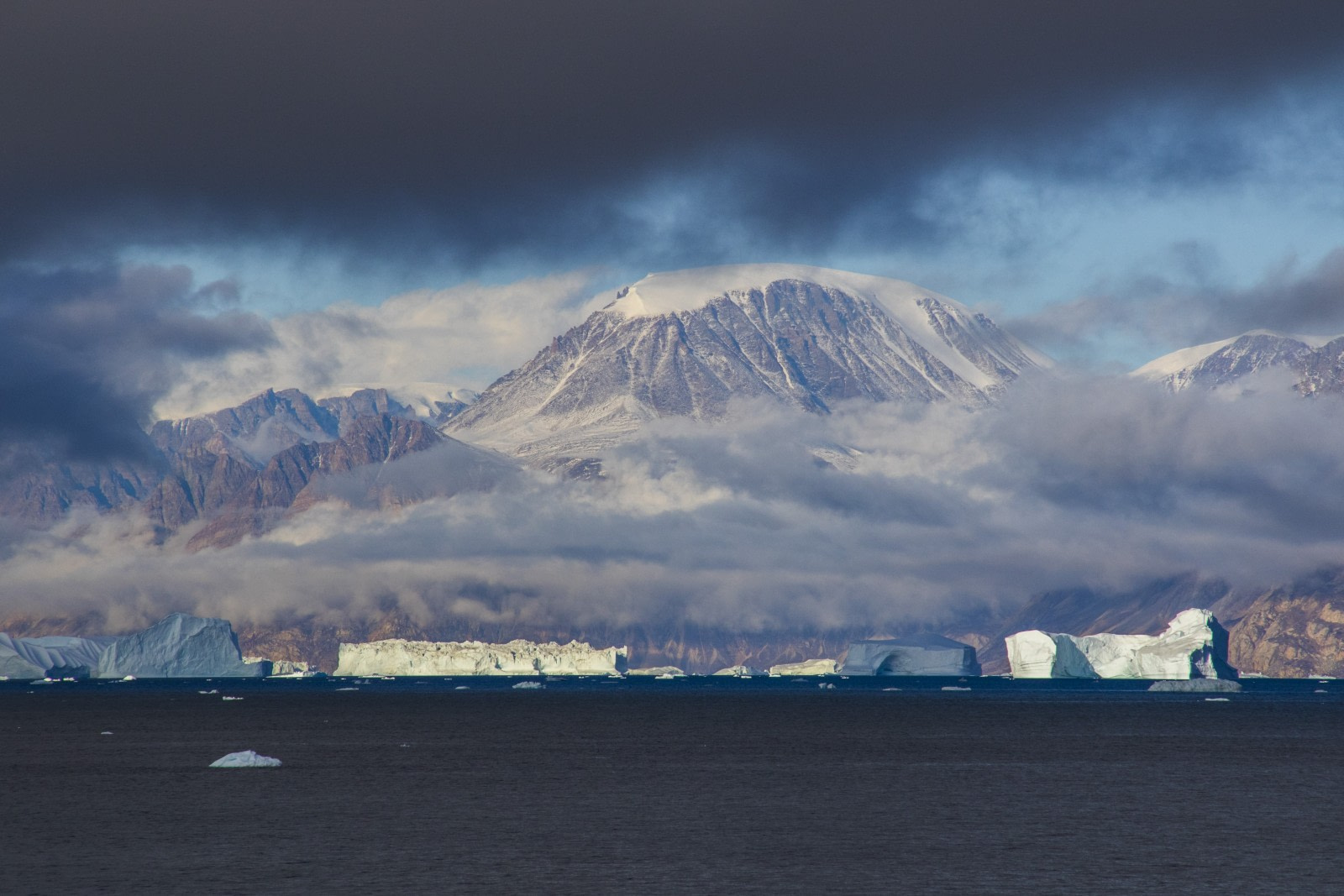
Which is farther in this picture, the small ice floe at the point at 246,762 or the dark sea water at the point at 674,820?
the small ice floe at the point at 246,762

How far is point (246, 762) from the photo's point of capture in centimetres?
13225

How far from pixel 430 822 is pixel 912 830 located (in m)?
26.8

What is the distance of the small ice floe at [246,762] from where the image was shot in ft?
433

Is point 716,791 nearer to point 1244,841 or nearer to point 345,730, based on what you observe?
point 1244,841

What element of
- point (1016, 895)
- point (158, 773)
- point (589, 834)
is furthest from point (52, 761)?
point (1016, 895)

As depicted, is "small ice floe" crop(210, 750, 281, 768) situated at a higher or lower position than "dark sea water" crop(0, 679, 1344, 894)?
higher

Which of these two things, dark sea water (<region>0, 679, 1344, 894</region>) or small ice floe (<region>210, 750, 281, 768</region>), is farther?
small ice floe (<region>210, 750, 281, 768</region>)

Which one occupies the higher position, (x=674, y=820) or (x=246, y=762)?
→ (x=246, y=762)

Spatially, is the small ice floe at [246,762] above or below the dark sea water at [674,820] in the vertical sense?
above

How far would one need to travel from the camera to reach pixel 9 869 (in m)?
75.9

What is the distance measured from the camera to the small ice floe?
13212 centimetres

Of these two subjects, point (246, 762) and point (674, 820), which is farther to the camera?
point (246, 762)

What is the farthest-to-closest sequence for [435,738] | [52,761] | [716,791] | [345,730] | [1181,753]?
[345,730]
[435,738]
[1181,753]
[52,761]
[716,791]

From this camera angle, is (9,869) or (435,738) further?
(435,738)
